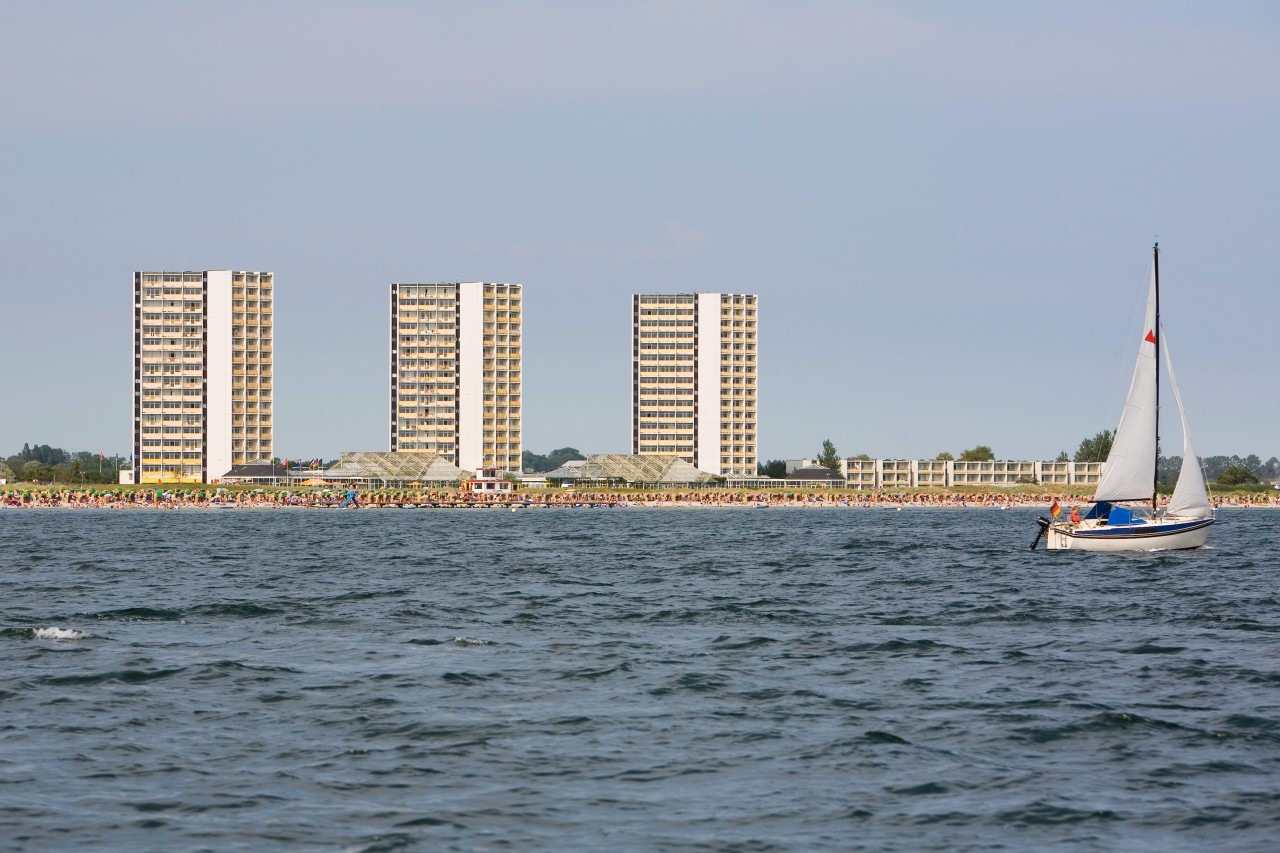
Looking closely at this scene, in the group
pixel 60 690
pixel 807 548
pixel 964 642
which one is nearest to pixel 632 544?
pixel 807 548

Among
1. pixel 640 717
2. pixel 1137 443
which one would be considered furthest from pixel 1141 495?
pixel 640 717

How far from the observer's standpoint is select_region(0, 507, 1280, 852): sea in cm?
1839

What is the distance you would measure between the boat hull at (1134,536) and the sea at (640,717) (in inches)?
658

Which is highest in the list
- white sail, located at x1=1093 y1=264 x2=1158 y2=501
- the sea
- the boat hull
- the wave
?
white sail, located at x1=1093 y1=264 x2=1158 y2=501

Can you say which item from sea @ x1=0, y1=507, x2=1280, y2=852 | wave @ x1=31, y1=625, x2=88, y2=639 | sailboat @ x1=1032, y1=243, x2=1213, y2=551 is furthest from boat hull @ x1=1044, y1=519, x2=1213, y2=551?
wave @ x1=31, y1=625, x2=88, y2=639

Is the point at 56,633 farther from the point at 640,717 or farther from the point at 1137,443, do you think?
the point at 1137,443

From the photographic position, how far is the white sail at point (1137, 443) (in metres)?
72.0

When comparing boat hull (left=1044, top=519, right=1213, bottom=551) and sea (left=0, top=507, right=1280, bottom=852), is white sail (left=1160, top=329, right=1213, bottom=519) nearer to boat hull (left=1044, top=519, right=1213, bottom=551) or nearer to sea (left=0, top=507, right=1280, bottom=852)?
boat hull (left=1044, top=519, right=1213, bottom=551)

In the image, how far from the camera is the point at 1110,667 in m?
31.6

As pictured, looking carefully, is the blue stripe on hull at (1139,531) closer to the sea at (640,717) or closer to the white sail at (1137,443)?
the white sail at (1137,443)

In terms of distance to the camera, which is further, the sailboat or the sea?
the sailboat

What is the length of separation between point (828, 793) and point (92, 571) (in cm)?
4997

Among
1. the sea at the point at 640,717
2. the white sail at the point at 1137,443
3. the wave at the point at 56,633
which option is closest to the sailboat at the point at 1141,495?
the white sail at the point at 1137,443

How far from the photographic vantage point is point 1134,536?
69.9m
